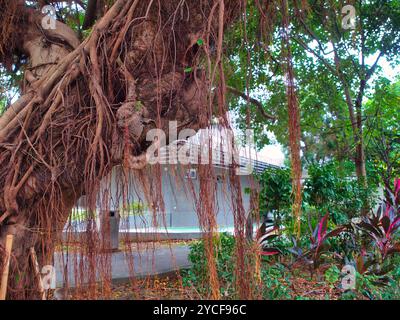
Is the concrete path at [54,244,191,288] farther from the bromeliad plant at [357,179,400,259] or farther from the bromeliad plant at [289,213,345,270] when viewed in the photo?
the bromeliad plant at [357,179,400,259]

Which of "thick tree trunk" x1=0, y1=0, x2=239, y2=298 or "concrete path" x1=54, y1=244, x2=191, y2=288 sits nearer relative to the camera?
"concrete path" x1=54, y1=244, x2=191, y2=288

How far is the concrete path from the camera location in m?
2.38

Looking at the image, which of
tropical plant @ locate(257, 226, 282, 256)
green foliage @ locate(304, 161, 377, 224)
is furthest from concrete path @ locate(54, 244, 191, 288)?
green foliage @ locate(304, 161, 377, 224)

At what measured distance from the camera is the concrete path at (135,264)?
7.81 ft

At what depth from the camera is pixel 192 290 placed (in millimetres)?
3799

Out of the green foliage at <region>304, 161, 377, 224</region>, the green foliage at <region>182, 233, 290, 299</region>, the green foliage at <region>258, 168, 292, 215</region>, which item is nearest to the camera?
the green foliage at <region>182, 233, 290, 299</region>

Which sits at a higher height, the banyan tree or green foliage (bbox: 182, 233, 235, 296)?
the banyan tree

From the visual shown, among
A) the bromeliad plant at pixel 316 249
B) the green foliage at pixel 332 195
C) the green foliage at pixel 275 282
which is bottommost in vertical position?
the green foliage at pixel 275 282

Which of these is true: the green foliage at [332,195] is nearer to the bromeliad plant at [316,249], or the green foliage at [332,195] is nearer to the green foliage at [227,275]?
the bromeliad plant at [316,249]

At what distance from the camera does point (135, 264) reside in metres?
5.46

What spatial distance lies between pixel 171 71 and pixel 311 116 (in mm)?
5270

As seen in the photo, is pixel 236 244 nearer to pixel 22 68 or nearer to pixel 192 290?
pixel 192 290

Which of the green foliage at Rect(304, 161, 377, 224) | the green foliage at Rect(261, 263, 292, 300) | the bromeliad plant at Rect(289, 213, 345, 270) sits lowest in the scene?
the green foliage at Rect(261, 263, 292, 300)

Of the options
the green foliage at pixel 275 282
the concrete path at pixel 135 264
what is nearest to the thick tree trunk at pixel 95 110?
the concrete path at pixel 135 264
